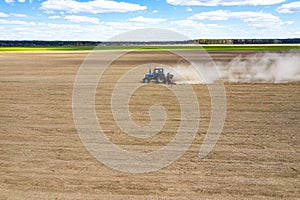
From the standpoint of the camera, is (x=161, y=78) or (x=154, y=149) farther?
(x=161, y=78)

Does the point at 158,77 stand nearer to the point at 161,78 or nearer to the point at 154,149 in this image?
the point at 161,78

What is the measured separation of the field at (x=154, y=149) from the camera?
8016 mm

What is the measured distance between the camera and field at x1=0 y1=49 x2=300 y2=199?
26.3 ft

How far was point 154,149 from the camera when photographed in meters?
10.8

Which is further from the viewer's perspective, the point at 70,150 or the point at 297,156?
the point at 70,150

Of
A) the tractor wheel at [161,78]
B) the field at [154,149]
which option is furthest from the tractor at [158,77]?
the field at [154,149]

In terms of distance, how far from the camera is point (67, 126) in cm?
1352

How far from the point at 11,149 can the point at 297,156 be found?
800 centimetres

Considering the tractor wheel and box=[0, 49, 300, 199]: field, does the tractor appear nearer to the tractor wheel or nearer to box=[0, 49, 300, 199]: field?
the tractor wheel

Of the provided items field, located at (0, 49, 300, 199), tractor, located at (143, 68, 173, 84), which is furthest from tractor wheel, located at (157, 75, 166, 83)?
field, located at (0, 49, 300, 199)

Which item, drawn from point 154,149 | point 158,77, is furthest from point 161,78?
point 154,149

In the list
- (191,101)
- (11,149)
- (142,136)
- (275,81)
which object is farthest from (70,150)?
(275,81)

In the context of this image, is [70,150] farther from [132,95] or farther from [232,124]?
[132,95]

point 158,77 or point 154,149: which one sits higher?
point 158,77
